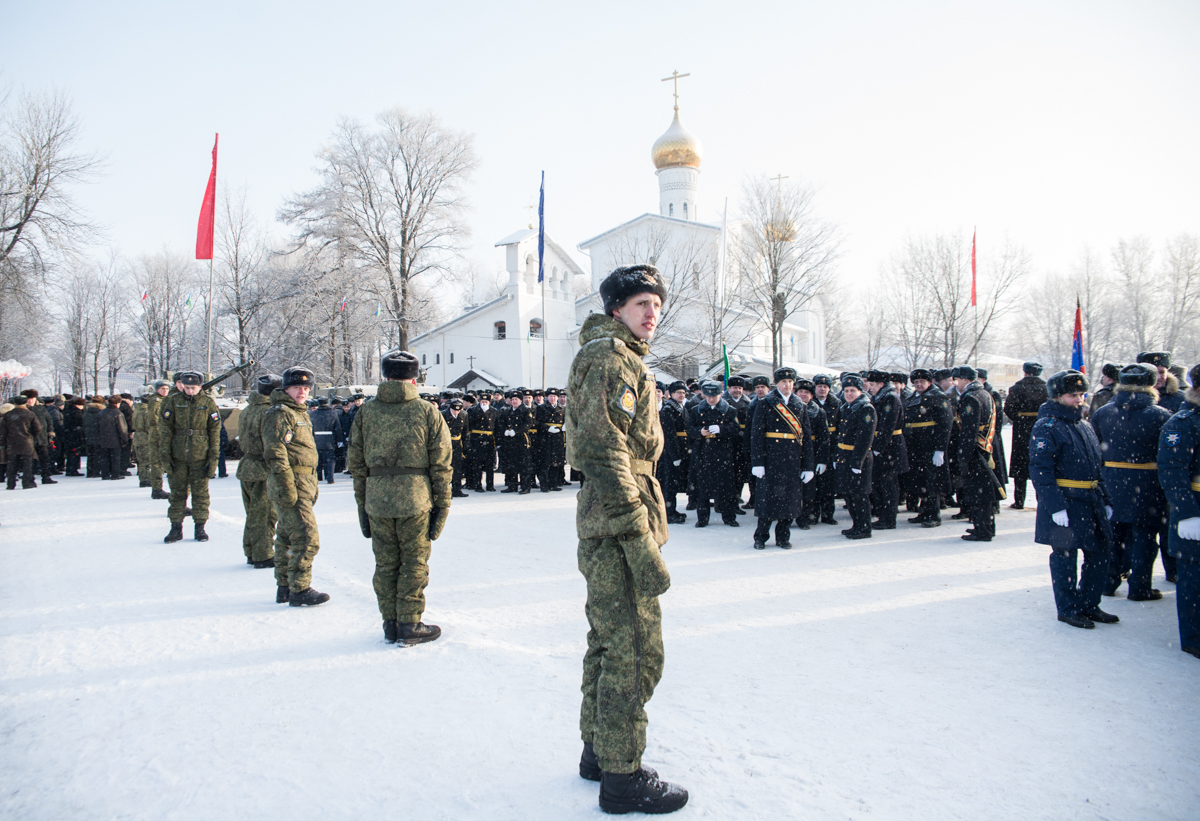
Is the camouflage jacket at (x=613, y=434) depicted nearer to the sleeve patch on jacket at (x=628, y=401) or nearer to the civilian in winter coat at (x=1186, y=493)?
the sleeve patch on jacket at (x=628, y=401)

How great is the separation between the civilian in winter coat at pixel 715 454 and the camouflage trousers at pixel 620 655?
22.4 feet

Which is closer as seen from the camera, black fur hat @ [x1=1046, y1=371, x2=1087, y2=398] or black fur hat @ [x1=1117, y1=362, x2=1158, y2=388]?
black fur hat @ [x1=1046, y1=371, x2=1087, y2=398]

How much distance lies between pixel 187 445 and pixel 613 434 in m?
7.68

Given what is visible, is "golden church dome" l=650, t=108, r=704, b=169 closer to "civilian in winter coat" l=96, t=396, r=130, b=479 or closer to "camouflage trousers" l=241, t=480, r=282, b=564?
"civilian in winter coat" l=96, t=396, r=130, b=479

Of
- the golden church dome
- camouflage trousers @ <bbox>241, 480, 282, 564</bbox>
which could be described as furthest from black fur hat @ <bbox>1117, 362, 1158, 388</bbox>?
the golden church dome

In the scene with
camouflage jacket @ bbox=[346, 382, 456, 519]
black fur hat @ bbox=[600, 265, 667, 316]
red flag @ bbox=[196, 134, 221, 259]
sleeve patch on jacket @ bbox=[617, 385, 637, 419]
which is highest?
red flag @ bbox=[196, 134, 221, 259]

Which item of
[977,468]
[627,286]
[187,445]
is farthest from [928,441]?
[187,445]

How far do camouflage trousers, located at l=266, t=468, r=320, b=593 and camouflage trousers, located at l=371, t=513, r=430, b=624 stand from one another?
4.17 feet

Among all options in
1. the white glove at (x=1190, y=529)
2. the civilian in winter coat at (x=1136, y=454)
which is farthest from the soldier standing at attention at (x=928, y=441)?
the white glove at (x=1190, y=529)

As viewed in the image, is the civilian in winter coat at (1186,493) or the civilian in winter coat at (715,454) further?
the civilian in winter coat at (715,454)

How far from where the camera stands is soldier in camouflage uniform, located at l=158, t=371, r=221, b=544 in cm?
823

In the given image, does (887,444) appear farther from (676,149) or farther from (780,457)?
(676,149)

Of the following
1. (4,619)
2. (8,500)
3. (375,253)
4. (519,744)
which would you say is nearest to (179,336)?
(375,253)

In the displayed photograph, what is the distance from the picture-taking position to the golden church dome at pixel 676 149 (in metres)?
39.0
